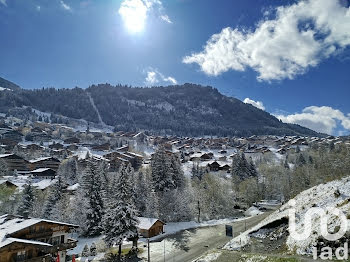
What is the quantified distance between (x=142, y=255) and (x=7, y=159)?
82.3 meters

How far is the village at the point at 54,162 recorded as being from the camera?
3089 centimetres

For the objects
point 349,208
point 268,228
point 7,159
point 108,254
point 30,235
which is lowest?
point 108,254

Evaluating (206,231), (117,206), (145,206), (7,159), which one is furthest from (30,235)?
(7,159)

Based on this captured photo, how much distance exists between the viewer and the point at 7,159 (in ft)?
318

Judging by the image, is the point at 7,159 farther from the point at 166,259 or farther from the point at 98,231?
the point at 166,259

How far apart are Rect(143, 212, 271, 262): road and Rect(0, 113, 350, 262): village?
16.2 ft

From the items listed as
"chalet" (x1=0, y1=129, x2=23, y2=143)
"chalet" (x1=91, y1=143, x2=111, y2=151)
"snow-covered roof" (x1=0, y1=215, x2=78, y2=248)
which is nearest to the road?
"snow-covered roof" (x1=0, y1=215, x2=78, y2=248)

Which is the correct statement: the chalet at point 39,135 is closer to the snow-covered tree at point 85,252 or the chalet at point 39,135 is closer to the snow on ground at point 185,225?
the snow on ground at point 185,225

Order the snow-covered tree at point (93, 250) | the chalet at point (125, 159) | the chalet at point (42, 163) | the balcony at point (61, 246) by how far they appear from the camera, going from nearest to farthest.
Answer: the balcony at point (61, 246)
the snow-covered tree at point (93, 250)
the chalet at point (42, 163)
the chalet at point (125, 159)

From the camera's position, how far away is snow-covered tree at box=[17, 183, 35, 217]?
161ft

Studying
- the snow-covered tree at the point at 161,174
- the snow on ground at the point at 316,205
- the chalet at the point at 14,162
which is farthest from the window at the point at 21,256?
the chalet at the point at 14,162

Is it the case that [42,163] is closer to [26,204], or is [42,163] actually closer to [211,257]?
[26,204]

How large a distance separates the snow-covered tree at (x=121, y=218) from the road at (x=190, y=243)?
4.51m

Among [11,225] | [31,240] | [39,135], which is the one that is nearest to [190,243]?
[31,240]
